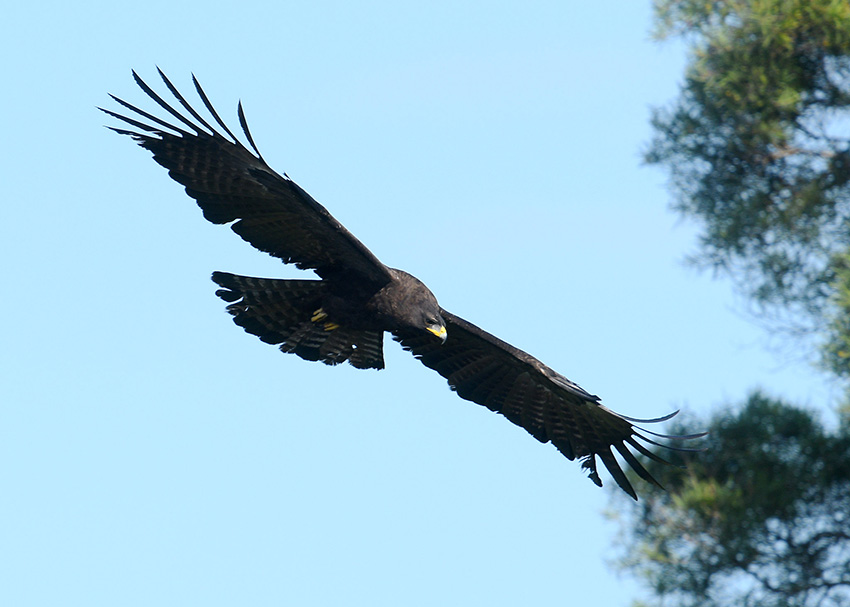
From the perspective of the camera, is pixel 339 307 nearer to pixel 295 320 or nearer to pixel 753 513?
pixel 295 320

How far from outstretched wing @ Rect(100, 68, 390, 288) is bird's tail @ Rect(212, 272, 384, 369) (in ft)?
1.57

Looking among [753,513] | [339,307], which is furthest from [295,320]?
[753,513]

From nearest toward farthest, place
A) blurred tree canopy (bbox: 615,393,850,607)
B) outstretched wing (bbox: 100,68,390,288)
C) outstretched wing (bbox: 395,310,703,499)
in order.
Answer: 1. outstretched wing (bbox: 100,68,390,288)
2. outstretched wing (bbox: 395,310,703,499)
3. blurred tree canopy (bbox: 615,393,850,607)

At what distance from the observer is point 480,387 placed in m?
10.1

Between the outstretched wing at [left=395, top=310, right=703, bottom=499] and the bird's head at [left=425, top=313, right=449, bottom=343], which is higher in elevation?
the outstretched wing at [left=395, top=310, right=703, bottom=499]

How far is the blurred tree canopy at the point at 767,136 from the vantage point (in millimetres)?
16828

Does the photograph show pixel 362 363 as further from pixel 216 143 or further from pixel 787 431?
pixel 787 431

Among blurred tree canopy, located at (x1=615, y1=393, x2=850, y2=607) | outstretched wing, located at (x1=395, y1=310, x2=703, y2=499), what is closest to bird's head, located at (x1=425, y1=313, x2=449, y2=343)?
outstretched wing, located at (x1=395, y1=310, x2=703, y2=499)

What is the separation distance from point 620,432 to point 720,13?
9.45m

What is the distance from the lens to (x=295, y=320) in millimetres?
9281

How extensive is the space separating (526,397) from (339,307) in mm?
1930

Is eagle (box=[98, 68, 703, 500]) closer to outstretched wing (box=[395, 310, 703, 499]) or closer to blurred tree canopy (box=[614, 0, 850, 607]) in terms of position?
outstretched wing (box=[395, 310, 703, 499])

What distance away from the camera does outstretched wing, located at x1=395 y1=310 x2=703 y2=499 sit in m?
9.80

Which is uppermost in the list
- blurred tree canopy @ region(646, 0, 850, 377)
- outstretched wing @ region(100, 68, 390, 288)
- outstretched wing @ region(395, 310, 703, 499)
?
blurred tree canopy @ region(646, 0, 850, 377)
